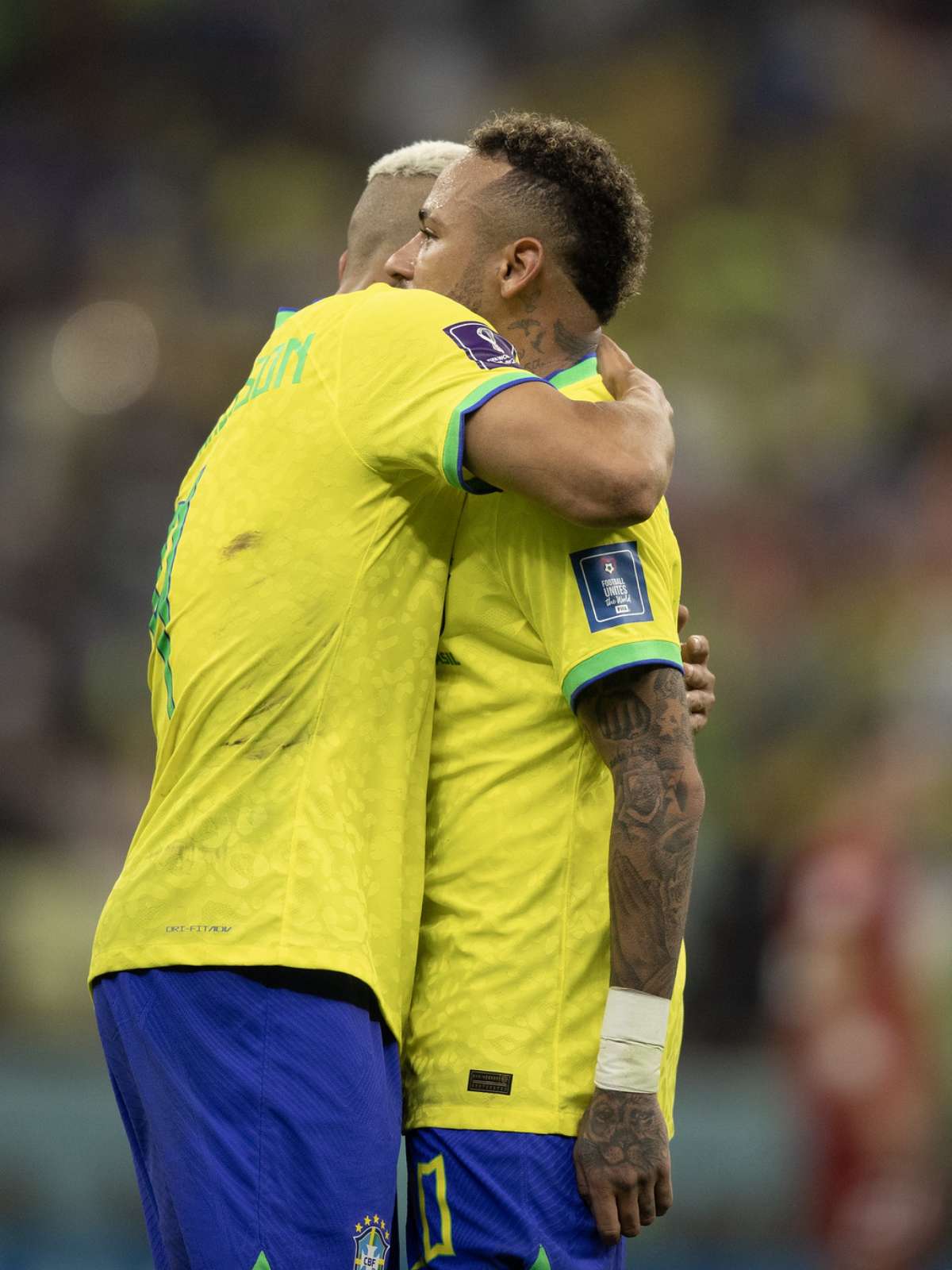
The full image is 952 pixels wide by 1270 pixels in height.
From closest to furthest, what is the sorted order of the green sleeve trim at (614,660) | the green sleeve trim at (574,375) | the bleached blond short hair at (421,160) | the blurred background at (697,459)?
1. the green sleeve trim at (614,660)
2. the green sleeve trim at (574,375)
3. the bleached blond short hair at (421,160)
4. the blurred background at (697,459)

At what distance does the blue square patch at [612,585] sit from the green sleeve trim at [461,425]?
0.63 ft

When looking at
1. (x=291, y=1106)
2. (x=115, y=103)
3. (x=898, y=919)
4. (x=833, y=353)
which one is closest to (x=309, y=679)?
(x=291, y=1106)

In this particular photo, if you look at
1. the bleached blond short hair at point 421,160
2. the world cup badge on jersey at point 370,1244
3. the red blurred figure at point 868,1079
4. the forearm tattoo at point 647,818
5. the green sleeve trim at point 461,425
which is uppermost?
the bleached blond short hair at point 421,160

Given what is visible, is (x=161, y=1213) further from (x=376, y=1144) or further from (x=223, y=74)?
(x=223, y=74)

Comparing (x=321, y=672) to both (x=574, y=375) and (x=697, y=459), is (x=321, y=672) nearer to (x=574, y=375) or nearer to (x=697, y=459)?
(x=574, y=375)

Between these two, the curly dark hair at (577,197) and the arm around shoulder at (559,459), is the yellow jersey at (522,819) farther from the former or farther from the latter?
the curly dark hair at (577,197)

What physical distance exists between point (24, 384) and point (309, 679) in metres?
5.66

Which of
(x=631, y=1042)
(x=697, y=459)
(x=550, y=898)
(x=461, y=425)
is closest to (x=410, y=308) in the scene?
(x=461, y=425)

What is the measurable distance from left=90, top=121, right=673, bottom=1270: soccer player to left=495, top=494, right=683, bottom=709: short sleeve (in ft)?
0.31

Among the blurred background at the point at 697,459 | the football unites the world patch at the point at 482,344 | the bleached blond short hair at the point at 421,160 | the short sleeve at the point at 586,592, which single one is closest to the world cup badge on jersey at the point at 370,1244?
the short sleeve at the point at 586,592

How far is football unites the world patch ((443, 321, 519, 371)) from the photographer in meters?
1.90

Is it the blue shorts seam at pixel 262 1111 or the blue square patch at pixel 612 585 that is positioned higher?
the blue square patch at pixel 612 585

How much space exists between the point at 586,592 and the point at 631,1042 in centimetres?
56

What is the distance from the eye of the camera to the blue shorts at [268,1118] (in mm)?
1775
